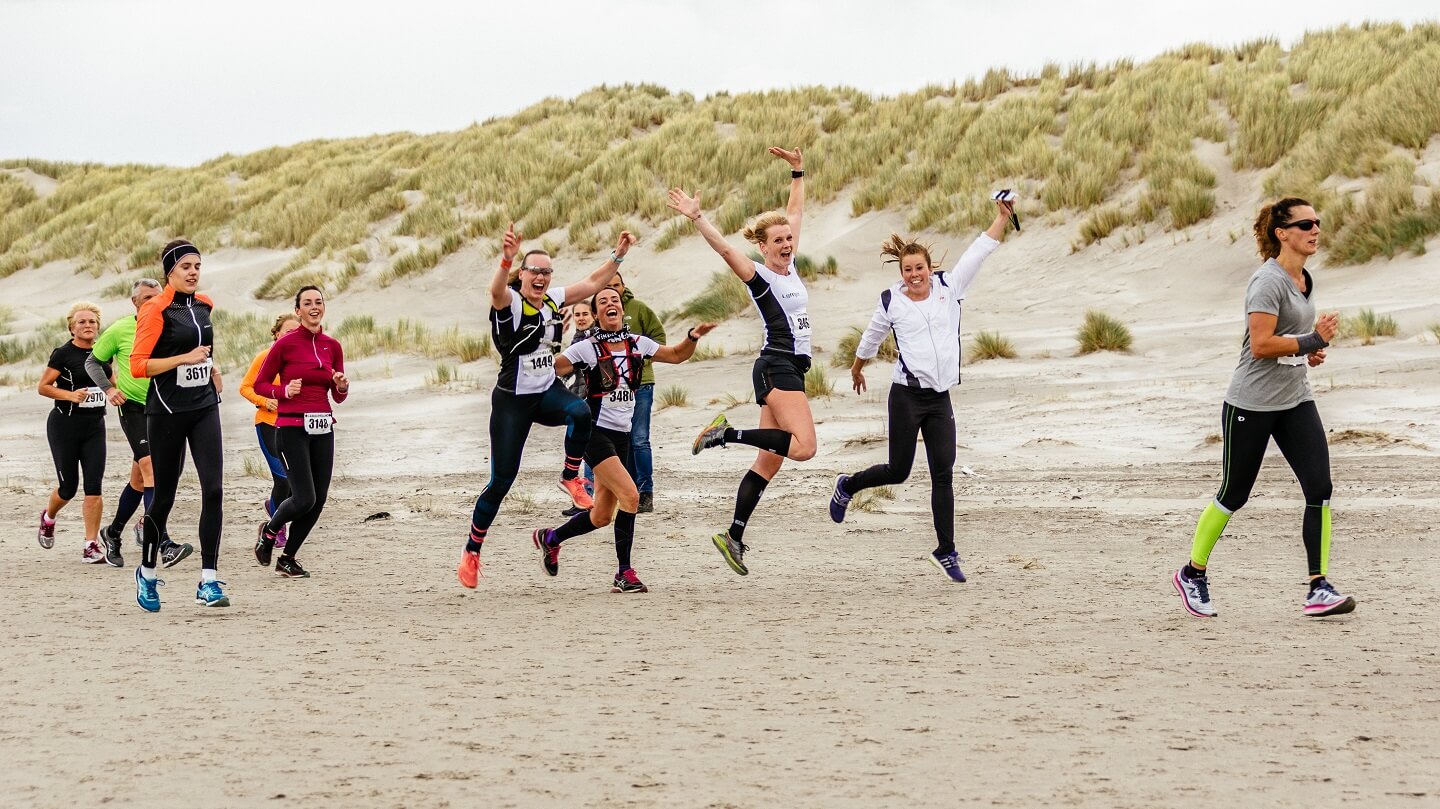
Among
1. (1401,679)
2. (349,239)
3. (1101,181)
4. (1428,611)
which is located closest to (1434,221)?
(1101,181)

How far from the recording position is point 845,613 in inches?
305

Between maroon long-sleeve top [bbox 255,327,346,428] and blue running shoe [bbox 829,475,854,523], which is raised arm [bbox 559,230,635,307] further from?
blue running shoe [bbox 829,475,854,523]

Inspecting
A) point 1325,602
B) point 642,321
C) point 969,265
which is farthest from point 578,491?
point 1325,602

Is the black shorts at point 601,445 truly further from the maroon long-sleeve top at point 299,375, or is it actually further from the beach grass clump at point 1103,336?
the beach grass clump at point 1103,336

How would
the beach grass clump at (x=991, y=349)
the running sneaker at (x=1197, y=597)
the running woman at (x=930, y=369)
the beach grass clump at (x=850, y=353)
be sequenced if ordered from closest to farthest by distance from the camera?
the running sneaker at (x=1197, y=597)
the running woman at (x=930, y=369)
the beach grass clump at (x=991, y=349)
the beach grass clump at (x=850, y=353)

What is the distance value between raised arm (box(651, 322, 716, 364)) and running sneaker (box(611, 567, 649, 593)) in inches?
48.2

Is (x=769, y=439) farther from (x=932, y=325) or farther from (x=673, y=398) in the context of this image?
(x=673, y=398)

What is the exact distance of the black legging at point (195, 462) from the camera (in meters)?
8.16

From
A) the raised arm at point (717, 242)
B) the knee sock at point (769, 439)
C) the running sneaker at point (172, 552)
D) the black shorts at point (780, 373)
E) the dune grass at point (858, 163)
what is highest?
the dune grass at point (858, 163)

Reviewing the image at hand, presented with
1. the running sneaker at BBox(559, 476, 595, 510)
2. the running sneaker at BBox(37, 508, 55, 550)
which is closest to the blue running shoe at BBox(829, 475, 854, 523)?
the running sneaker at BBox(559, 476, 595, 510)

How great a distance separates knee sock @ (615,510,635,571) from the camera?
Answer: 28.3 feet

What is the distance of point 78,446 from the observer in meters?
10.8

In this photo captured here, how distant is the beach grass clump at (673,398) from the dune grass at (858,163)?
7.95 metres

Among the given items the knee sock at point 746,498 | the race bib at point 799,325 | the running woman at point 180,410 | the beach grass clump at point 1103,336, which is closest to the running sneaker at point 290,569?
the running woman at point 180,410
